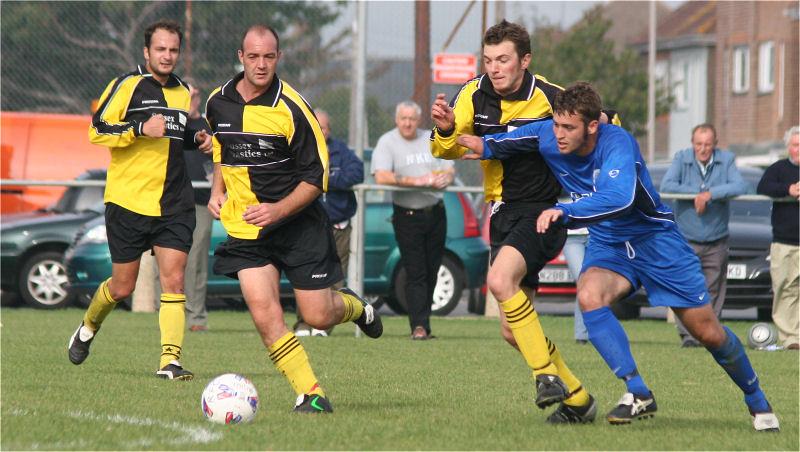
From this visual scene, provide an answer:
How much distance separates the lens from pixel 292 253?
654 cm

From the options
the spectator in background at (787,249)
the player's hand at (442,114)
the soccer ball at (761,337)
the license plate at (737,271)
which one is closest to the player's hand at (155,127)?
the player's hand at (442,114)

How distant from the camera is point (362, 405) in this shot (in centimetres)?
681

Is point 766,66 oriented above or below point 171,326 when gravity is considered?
above

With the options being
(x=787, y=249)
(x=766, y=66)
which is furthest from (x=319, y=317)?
(x=766, y=66)

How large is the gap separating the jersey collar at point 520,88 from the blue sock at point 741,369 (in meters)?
1.81

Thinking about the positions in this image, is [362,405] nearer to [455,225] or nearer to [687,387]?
[687,387]

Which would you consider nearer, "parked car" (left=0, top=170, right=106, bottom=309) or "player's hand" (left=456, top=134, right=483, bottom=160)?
"player's hand" (left=456, top=134, right=483, bottom=160)

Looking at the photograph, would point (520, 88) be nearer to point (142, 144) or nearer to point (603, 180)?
point (603, 180)

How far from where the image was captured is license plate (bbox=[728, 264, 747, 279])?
1361 centimetres

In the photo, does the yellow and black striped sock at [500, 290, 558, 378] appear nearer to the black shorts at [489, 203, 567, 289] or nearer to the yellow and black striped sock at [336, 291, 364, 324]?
the black shorts at [489, 203, 567, 289]

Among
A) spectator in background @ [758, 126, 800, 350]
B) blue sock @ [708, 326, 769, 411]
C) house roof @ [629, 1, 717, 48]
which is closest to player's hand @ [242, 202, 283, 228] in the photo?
blue sock @ [708, 326, 769, 411]

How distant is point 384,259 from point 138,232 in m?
6.45

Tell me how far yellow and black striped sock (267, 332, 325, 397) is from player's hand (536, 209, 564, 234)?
151 centimetres

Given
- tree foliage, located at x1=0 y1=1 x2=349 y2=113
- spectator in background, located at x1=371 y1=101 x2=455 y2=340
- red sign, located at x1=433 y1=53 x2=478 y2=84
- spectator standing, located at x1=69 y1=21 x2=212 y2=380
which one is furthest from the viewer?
tree foliage, located at x1=0 y1=1 x2=349 y2=113
